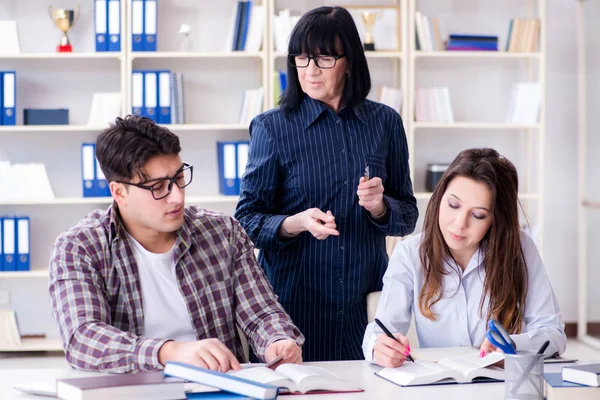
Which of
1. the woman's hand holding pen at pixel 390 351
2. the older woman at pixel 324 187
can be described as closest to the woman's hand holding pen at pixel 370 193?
the older woman at pixel 324 187

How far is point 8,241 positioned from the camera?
15.4ft

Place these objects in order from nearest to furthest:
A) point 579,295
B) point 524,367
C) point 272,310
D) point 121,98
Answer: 1. point 524,367
2. point 272,310
3. point 121,98
4. point 579,295

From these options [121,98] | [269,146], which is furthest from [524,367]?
[121,98]

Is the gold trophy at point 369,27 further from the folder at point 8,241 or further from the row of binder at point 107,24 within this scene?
the folder at point 8,241

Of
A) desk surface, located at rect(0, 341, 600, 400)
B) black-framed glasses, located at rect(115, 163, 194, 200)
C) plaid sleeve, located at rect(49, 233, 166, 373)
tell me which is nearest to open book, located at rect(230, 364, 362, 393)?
desk surface, located at rect(0, 341, 600, 400)

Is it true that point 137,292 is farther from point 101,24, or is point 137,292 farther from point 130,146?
point 101,24

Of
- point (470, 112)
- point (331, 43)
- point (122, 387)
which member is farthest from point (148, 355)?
point (470, 112)

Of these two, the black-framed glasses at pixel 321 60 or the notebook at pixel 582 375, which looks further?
the black-framed glasses at pixel 321 60

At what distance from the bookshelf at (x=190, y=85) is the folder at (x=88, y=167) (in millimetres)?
146

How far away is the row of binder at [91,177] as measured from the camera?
469 cm

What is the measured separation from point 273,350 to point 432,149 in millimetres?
3441

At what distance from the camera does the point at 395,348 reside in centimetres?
181

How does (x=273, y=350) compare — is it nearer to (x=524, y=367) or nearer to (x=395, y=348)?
(x=395, y=348)

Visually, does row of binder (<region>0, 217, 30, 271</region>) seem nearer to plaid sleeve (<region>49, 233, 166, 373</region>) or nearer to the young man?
the young man
